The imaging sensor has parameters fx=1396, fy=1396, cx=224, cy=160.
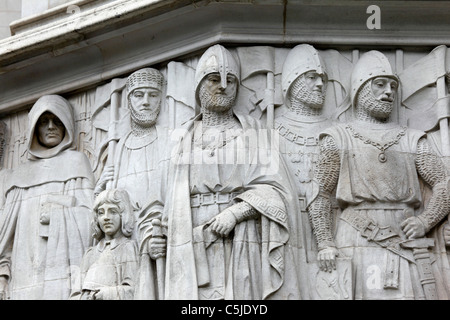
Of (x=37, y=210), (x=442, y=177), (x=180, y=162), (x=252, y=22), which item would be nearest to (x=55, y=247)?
(x=37, y=210)

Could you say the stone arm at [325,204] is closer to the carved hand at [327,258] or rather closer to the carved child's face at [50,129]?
the carved hand at [327,258]

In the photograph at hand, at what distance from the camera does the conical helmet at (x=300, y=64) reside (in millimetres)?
15219

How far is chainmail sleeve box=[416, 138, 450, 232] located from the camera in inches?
578

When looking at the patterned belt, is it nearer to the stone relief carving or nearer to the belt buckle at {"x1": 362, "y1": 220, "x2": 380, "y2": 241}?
the stone relief carving

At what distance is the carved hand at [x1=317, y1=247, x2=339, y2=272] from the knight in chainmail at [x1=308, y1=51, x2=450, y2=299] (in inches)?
0.4

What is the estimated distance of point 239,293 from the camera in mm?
14195

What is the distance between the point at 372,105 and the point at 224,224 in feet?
6.96

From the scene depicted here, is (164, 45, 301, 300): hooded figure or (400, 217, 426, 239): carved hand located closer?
(164, 45, 301, 300): hooded figure

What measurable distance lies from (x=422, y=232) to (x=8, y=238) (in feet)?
15.9

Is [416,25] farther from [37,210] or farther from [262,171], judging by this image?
[37,210]

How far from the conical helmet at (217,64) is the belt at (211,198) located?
121 cm

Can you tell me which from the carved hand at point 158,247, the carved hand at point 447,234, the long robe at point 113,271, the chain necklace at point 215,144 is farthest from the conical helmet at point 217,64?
the carved hand at point 447,234

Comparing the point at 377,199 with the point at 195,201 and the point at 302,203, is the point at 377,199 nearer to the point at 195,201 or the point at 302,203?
the point at 302,203

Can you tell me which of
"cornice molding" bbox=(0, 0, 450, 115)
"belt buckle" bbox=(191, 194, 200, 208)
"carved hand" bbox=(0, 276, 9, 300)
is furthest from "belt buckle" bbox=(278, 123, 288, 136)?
"carved hand" bbox=(0, 276, 9, 300)
